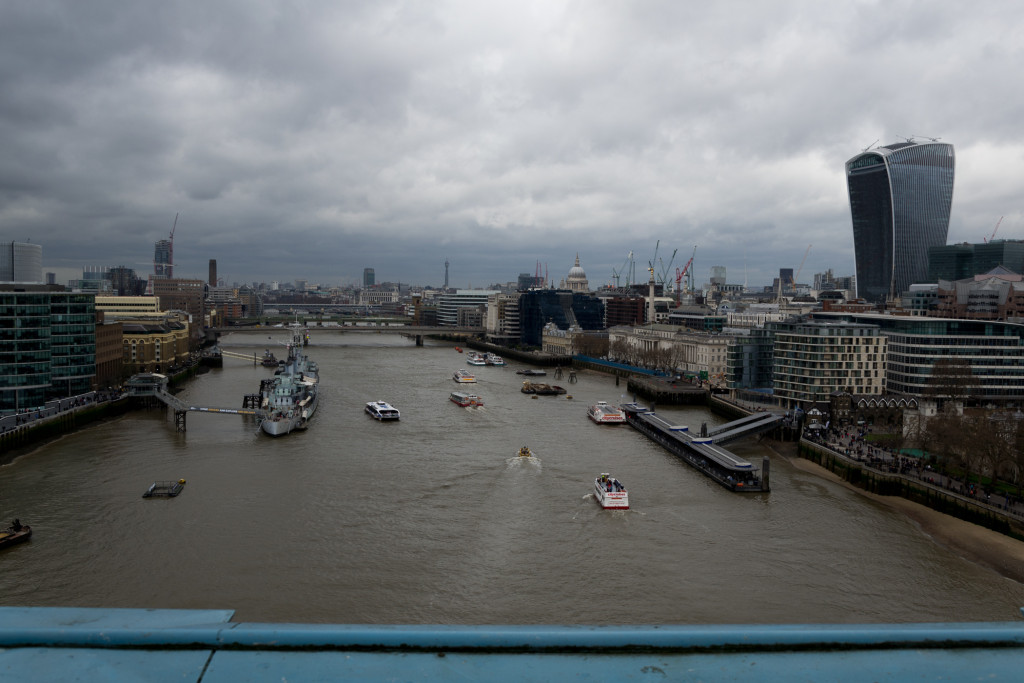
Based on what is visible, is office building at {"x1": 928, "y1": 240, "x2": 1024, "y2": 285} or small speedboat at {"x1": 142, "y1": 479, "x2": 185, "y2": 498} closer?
small speedboat at {"x1": 142, "y1": 479, "x2": 185, "y2": 498}

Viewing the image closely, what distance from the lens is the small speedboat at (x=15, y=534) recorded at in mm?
16578

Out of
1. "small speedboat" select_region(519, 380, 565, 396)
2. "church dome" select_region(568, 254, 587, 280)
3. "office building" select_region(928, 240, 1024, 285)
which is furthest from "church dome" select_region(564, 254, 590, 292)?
"small speedboat" select_region(519, 380, 565, 396)

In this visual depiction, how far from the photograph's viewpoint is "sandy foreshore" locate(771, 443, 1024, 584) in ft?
55.4

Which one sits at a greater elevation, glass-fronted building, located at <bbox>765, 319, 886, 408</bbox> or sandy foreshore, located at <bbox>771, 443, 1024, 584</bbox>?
glass-fronted building, located at <bbox>765, 319, 886, 408</bbox>

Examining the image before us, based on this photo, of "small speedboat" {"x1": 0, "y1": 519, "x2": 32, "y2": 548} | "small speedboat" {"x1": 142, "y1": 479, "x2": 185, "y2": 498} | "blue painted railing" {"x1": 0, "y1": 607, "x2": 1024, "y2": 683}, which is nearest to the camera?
"blue painted railing" {"x1": 0, "y1": 607, "x2": 1024, "y2": 683}

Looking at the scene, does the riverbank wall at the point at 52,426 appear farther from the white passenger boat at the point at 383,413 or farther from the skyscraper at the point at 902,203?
the skyscraper at the point at 902,203

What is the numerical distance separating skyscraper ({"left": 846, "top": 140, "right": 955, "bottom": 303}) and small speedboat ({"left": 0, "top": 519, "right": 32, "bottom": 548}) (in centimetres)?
11240

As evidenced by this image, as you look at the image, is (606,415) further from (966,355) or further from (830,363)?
(966,355)

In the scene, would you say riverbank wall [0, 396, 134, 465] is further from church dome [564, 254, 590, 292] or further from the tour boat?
church dome [564, 254, 590, 292]

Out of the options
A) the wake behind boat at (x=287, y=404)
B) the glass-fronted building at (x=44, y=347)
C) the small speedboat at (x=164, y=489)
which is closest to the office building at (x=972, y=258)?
the wake behind boat at (x=287, y=404)

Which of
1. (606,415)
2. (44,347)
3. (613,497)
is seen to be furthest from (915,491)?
(44,347)

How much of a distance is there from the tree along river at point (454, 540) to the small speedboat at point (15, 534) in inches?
8.7

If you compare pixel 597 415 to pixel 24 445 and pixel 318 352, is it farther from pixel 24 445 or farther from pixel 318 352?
pixel 318 352

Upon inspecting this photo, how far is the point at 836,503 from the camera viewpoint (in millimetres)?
22125
